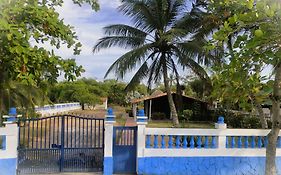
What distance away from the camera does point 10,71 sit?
6.21 m

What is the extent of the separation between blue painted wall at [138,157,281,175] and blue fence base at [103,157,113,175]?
0.65 m

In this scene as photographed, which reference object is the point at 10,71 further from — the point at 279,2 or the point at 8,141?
the point at 279,2

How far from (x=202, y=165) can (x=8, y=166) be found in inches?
175

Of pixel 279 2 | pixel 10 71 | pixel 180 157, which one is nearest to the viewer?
pixel 279 2

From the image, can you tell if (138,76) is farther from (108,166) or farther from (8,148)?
(8,148)

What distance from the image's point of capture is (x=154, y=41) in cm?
1389

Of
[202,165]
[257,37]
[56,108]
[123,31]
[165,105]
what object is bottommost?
[202,165]

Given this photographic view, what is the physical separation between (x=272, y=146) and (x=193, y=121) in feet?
70.1

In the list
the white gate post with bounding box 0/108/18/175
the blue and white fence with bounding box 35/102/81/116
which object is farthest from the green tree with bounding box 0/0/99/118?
the blue and white fence with bounding box 35/102/81/116

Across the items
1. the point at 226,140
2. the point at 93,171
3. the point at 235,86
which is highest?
the point at 235,86

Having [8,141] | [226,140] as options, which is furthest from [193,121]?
[8,141]

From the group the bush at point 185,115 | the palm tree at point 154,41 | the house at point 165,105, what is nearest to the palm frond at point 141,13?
the palm tree at point 154,41

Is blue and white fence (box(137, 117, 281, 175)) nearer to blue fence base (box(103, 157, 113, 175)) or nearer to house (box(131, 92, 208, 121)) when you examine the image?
blue fence base (box(103, 157, 113, 175))

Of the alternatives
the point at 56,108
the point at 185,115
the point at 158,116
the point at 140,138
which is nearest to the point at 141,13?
the point at 140,138
